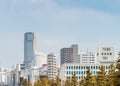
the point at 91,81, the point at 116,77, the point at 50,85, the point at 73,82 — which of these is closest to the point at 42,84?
the point at 50,85

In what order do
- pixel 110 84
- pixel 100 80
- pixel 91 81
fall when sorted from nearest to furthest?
pixel 110 84
pixel 100 80
pixel 91 81

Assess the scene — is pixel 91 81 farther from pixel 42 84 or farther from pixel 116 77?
pixel 42 84

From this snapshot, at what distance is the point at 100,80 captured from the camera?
6888cm

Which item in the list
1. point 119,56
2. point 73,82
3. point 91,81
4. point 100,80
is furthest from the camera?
point 73,82

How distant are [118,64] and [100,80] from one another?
41.5ft

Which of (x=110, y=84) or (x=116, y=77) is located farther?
(x=110, y=84)

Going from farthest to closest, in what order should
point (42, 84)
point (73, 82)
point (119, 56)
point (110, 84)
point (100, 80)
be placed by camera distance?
point (42, 84) → point (73, 82) → point (100, 80) → point (110, 84) → point (119, 56)

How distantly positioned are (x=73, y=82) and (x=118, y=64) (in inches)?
1687

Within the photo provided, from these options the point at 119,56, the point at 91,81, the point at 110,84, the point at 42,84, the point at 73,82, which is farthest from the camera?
the point at 42,84

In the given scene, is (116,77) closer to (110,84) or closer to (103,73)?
(110,84)

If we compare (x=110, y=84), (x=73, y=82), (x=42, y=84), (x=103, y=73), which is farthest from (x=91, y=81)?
(x=42, y=84)

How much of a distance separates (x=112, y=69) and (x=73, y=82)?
32.1 metres

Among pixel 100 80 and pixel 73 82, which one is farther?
pixel 73 82

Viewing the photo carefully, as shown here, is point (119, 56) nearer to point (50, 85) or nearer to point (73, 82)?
point (73, 82)
